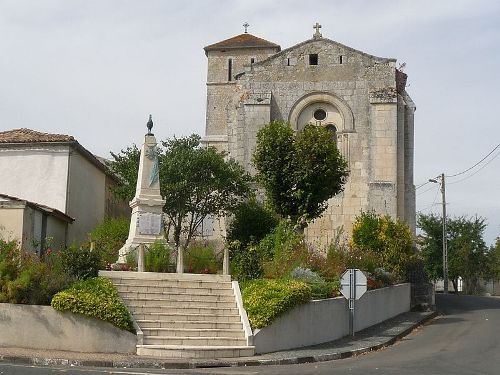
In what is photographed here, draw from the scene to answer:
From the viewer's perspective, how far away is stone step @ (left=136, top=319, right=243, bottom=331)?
17828 mm

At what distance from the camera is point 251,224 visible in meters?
30.6

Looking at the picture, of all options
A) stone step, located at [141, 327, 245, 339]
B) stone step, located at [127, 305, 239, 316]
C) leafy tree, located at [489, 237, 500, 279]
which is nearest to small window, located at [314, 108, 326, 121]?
stone step, located at [127, 305, 239, 316]

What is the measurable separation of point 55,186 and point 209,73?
2689 centimetres

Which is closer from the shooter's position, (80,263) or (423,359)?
(423,359)

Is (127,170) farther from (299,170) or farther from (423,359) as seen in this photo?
(423,359)

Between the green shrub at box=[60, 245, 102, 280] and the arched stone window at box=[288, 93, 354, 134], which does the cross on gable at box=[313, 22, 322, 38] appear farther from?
the green shrub at box=[60, 245, 102, 280]

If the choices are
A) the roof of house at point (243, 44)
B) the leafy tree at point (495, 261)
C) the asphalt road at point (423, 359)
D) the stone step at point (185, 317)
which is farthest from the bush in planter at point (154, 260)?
the leafy tree at point (495, 261)

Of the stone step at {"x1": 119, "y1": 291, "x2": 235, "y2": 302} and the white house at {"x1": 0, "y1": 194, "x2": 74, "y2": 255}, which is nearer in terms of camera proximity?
the stone step at {"x1": 119, "y1": 291, "x2": 235, "y2": 302}

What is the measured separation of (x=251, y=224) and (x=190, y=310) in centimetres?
1188

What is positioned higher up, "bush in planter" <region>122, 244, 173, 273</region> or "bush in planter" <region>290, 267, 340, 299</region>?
"bush in planter" <region>122, 244, 173, 273</region>

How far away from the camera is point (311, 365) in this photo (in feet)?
53.7

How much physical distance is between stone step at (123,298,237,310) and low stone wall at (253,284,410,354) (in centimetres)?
160

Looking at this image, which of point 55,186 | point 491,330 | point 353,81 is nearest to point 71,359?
point 491,330

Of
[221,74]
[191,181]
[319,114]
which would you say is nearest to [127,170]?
[191,181]
